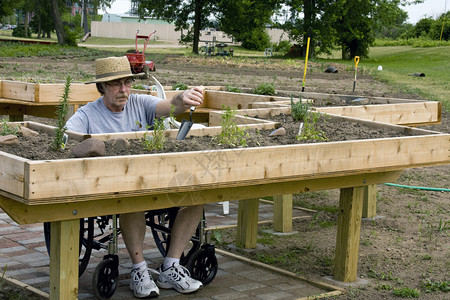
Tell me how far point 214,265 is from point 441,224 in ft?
8.82

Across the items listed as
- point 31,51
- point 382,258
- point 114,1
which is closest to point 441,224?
point 382,258

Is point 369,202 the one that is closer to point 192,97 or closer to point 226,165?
point 192,97

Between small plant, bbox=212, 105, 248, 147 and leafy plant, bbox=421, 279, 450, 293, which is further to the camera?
leafy plant, bbox=421, 279, 450, 293

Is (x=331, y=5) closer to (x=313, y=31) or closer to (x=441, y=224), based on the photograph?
(x=313, y=31)

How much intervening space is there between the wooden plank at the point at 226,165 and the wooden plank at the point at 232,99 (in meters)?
2.92

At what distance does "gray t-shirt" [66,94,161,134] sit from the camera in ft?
14.6

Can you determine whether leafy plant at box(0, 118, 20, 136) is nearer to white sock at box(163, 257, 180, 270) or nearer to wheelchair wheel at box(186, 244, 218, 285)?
white sock at box(163, 257, 180, 270)

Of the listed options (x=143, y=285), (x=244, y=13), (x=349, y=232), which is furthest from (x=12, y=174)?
(x=244, y=13)

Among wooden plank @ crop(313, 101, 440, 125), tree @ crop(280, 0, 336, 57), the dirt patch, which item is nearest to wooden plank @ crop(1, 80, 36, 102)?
the dirt patch

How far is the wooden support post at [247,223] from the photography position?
211 inches

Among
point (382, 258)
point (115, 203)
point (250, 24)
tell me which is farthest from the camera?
point (250, 24)

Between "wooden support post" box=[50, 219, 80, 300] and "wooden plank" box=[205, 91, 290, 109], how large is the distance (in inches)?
163

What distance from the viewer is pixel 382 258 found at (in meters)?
5.33

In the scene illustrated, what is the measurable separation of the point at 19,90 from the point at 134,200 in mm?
4859
